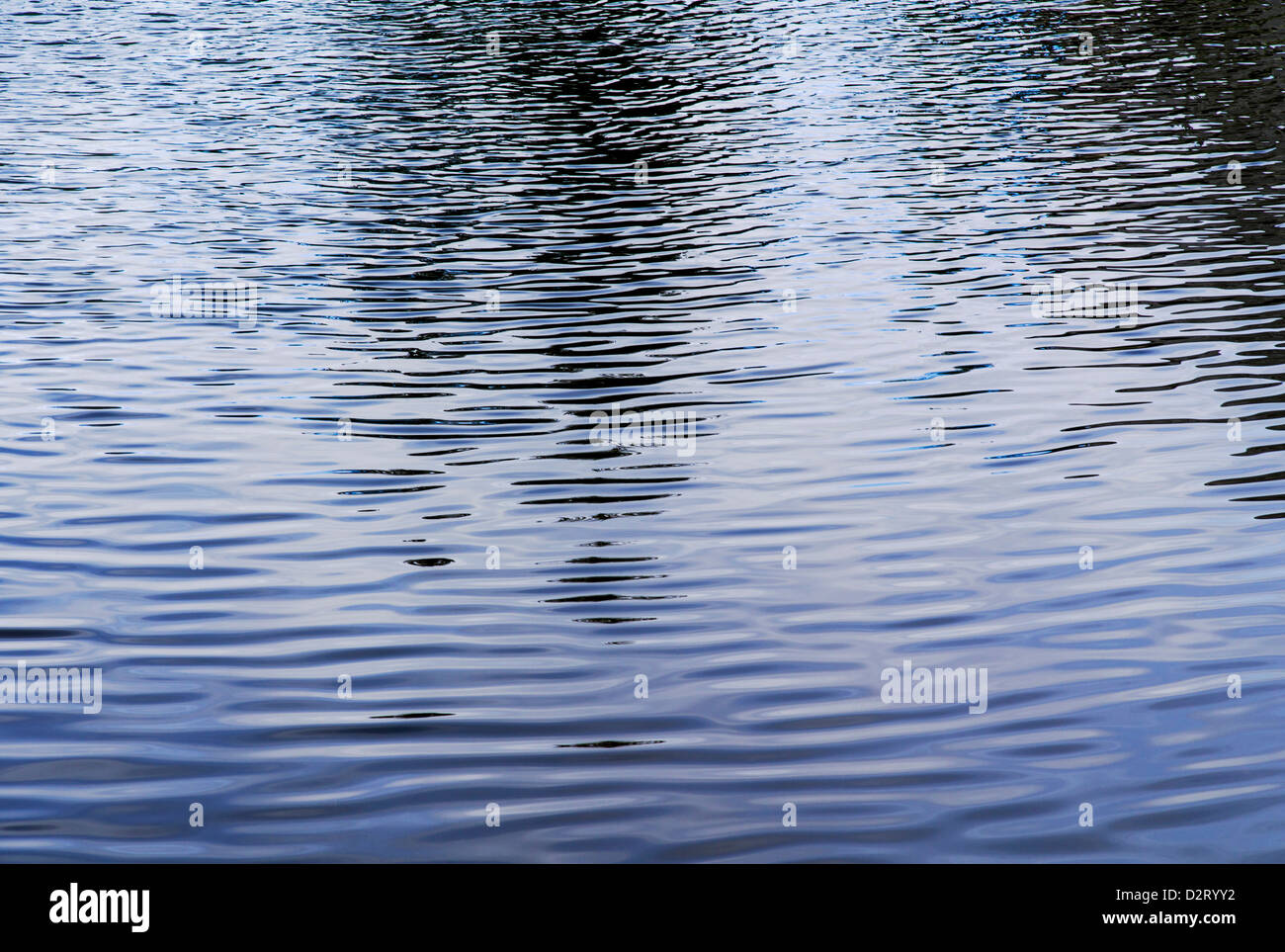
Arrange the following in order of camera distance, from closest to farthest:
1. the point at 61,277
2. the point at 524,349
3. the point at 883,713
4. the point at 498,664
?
the point at 883,713 → the point at 498,664 → the point at 524,349 → the point at 61,277

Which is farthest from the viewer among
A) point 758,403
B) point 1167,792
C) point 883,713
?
point 758,403

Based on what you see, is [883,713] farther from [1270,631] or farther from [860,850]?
[1270,631]

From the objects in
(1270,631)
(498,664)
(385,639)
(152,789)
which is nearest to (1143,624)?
(1270,631)

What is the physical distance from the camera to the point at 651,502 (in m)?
10.9

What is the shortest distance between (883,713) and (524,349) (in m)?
8.02

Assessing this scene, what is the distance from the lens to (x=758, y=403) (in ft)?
43.1

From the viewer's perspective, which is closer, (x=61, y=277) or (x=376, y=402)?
(x=376, y=402)

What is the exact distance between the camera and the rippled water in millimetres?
7164

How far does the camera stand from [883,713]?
7883 millimetres

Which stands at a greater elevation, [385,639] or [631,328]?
[631,328]

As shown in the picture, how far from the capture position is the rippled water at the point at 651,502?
7164 millimetres

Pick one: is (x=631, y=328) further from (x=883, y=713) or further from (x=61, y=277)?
(x=883, y=713)
